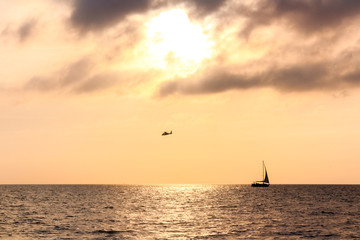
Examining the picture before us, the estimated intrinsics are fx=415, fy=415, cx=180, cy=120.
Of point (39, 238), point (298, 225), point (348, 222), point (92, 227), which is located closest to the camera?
point (39, 238)

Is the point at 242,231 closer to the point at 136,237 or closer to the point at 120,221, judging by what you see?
the point at 136,237

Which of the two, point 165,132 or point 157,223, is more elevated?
point 165,132

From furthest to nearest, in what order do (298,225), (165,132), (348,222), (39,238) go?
(165,132) → (348,222) → (298,225) → (39,238)

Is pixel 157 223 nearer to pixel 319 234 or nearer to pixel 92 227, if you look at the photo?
pixel 92 227

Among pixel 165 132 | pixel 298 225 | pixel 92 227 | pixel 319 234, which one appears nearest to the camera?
pixel 319 234

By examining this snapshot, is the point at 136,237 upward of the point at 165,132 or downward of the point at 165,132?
downward

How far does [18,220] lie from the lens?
8056 cm

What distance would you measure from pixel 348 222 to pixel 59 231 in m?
55.1

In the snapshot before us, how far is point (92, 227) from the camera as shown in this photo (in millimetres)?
71188

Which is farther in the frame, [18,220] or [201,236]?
[18,220]

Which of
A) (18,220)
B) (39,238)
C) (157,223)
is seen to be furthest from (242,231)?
(18,220)

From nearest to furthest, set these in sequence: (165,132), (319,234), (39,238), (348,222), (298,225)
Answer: (39,238) → (319,234) → (298,225) → (348,222) → (165,132)

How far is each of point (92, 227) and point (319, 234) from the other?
37502 mm

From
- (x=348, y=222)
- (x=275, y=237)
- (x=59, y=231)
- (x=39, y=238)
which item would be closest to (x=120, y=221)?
(x=59, y=231)
